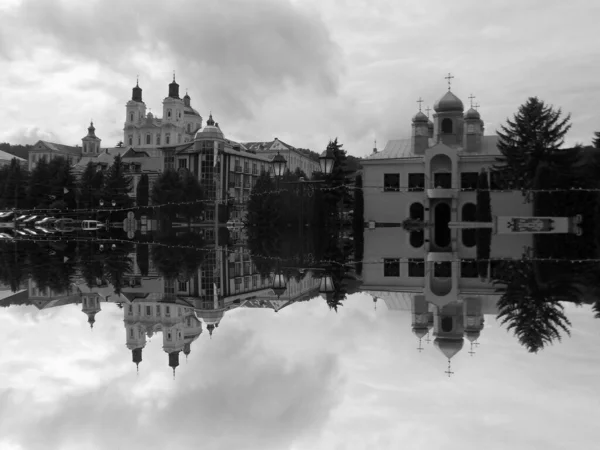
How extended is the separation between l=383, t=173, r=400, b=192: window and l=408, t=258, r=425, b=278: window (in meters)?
18.1

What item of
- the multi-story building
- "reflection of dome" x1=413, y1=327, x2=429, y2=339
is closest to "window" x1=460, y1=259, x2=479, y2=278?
"reflection of dome" x1=413, y1=327, x2=429, y2=339

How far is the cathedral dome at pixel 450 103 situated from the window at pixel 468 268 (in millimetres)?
20424

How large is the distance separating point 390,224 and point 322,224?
3.87m

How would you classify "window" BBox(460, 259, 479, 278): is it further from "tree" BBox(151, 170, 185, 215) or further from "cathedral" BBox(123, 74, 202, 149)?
"cathedral" BBox(123, 74, 202, 149)

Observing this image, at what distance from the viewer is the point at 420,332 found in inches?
246

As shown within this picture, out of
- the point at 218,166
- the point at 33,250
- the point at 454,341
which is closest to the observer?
the point at 454,341

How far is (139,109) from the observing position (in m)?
75.2

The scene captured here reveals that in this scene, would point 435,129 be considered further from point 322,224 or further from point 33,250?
point 33,250

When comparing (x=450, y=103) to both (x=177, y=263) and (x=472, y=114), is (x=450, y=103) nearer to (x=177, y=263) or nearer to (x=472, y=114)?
(x=472, y=114)

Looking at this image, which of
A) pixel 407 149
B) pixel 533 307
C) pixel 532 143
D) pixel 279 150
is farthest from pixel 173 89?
pixel 533 307

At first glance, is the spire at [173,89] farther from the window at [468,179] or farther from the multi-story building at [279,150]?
the window at [468,179]

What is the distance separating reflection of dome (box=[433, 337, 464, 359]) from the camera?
5.12 metres

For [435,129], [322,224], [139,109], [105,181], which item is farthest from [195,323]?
[139,109]

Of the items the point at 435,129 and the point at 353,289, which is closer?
the point at 353,289
